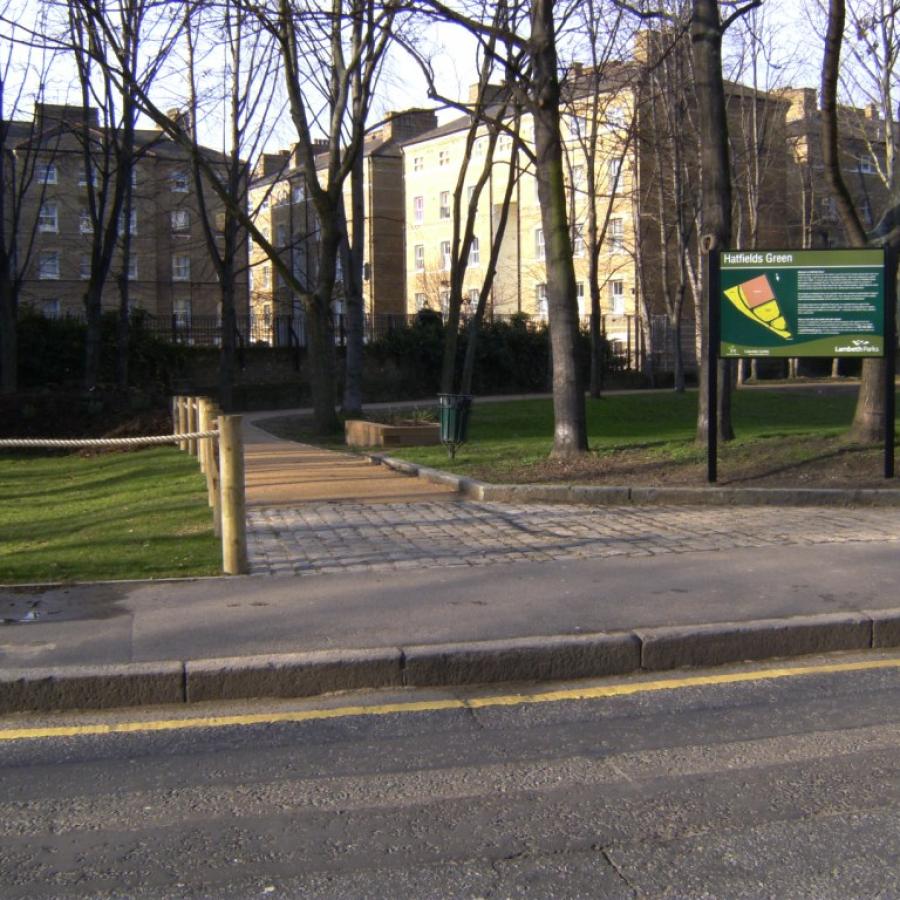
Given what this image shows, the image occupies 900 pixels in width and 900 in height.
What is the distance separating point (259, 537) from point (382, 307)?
5741 centimetres

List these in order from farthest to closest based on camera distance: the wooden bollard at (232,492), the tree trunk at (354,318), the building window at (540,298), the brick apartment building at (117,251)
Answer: the building window at (540,298) → the brick apartment building at (117,251) → the tree trunk at (354,318) → the wooden bollard at (232,492)

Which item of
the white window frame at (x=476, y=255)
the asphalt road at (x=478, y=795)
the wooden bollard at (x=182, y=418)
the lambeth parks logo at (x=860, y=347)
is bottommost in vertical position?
the asphalt road at (x=478, y=795)

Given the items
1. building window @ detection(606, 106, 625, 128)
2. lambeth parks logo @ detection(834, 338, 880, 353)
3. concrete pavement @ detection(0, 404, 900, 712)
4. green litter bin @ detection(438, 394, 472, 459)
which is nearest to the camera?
concrete pavement @ detection(0, 404, 900, 712)

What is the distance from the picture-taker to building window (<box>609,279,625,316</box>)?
5225cm

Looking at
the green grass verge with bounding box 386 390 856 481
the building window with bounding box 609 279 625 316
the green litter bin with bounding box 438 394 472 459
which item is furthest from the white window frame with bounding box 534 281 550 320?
the green litter bin with bounding box 438 394 472 459

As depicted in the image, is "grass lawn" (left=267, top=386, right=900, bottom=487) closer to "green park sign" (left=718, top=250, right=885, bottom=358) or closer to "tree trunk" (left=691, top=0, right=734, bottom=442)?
"tree trunk" (left=691, top=0, right=734, bottom=442)

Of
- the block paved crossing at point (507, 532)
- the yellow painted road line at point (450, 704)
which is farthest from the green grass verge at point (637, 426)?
the yellow painted road line at point (450, 704)

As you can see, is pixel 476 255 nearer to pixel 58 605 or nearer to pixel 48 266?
pixel 48 266

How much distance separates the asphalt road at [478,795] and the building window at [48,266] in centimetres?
5066

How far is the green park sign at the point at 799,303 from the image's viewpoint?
41.8ft

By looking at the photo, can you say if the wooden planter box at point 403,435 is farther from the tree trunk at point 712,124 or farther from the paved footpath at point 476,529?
the tree trunk at point 712,124

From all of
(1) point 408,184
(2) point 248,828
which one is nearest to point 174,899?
(2) point 248,828

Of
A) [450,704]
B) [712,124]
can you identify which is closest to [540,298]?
[712,124]

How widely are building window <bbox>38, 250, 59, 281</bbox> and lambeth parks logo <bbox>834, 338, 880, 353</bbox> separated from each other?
1823 inches
